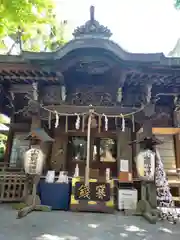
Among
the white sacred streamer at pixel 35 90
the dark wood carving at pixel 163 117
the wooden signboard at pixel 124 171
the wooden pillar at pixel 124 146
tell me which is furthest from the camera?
the dark wood carving at pixel 163 117

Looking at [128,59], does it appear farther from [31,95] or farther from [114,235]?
[114,235]

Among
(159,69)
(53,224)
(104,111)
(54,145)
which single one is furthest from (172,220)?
(54,145)

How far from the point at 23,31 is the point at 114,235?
1218 centimetres

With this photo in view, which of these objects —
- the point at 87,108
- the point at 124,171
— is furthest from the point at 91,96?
the point at 124,171

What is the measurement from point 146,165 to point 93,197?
5.94ft

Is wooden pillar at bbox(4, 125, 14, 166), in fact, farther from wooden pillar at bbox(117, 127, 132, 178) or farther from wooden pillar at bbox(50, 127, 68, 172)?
wooden pillar at bbox(117, 127, 132, 178)

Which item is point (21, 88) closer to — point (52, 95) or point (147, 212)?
point (52, 95)

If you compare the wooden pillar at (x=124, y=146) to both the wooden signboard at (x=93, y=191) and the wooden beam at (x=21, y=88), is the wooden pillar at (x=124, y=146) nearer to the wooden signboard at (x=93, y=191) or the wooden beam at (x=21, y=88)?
the wooden signboard at (x=93, y=191)

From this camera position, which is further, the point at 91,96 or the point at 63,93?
the point at 91,96

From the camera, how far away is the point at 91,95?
7.22m

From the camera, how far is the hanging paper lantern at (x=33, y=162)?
5.62 metres

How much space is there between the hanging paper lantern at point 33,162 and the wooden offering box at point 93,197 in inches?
47.9

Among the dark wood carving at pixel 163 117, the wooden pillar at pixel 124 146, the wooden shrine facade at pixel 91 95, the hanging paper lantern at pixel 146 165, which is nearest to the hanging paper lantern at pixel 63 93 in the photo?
the wooden shrine facade at pixel 91 95

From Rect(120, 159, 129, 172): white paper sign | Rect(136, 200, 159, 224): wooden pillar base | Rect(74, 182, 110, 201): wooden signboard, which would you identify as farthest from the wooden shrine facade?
Rect(136, 200, 159, 224): wooden pillar base
